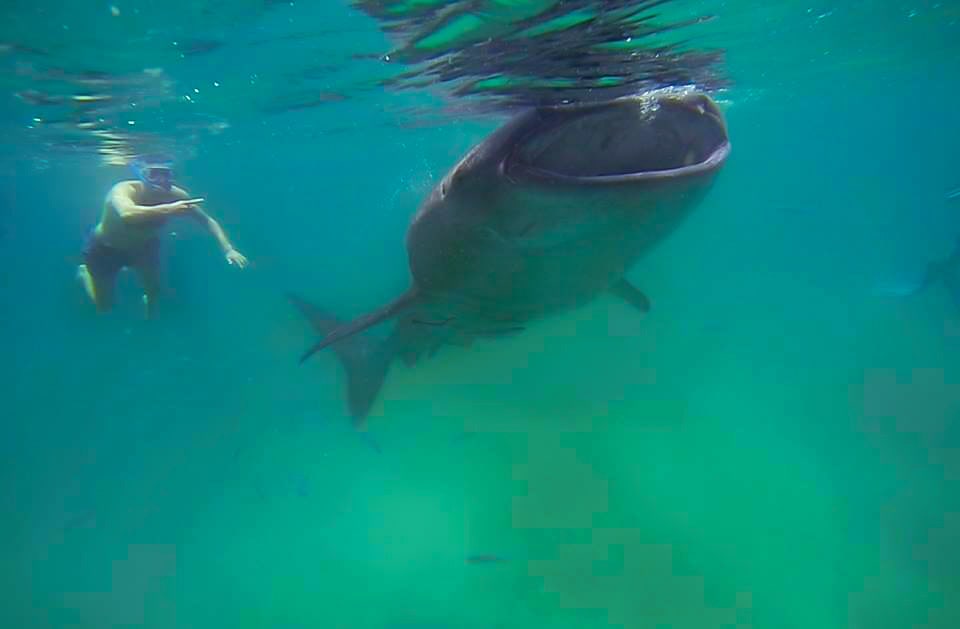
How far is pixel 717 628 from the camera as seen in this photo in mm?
8281

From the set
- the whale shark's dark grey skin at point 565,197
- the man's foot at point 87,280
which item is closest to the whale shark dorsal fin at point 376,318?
the whale shark's dark grey skin at point 565,197

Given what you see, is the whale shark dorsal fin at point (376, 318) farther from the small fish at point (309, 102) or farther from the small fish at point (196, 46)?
the small fish at point (309, 102)

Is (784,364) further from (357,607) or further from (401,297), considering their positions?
(401,297)

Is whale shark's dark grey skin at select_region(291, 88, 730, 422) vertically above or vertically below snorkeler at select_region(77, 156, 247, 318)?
above

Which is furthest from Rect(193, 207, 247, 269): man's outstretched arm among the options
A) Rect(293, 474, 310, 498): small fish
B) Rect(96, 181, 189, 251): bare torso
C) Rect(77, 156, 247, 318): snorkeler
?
Rect(293, 474, 310, 498): small fish

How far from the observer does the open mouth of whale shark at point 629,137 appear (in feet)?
12.7

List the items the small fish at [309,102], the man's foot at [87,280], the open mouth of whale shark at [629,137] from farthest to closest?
the small fish at [309,102]
the man's foot at [87,280]
the open mouth of whale shark at [629,137]

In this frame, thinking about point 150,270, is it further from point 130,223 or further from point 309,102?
point 309,102

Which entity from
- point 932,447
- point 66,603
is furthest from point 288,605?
point 932,447

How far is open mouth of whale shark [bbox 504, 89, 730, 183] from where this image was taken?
153 inches

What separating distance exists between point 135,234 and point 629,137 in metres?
9.37

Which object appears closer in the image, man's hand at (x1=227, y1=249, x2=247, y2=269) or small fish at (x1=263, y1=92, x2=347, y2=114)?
man's hand at (x1=227, y1=249, x2=247, y2=269)

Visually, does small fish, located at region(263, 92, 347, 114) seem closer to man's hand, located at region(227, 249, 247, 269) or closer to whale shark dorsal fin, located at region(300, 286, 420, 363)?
man's hand, located at region(227, 249, 247, 269)

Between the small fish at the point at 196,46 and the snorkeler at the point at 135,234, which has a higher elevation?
the small fish at the point at 196,46
